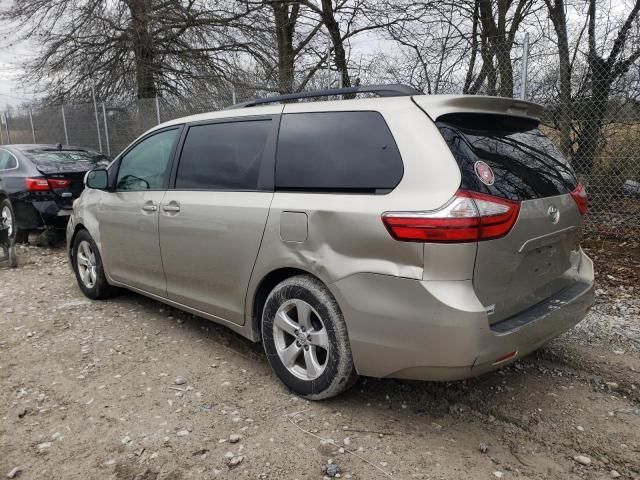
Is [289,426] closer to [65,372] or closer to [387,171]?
[387,171]

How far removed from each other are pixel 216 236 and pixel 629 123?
192 inches

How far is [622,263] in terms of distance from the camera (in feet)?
17.1

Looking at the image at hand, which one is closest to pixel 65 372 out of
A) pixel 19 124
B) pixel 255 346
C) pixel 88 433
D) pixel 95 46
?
pixel 88 433

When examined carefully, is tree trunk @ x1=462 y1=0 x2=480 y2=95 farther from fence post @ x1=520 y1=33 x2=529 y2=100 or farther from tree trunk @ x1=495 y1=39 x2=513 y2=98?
fence post @ x1=520 y1=33 x2=529 y2=100

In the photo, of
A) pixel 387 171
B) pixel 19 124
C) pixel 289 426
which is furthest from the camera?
pixel 19 124

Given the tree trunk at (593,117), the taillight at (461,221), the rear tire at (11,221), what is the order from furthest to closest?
the rear tire at (11,221)
the tree trunk at (593,117)
the taillight at (461,221)

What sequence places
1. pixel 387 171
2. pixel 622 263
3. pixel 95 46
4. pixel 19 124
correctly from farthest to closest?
pixel 19 124 < pixel 95 46 < pixel 622 263 < pixel 387 171

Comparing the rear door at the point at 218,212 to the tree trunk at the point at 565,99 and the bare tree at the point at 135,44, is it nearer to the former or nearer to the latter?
the tree trunk at the point at 565,99

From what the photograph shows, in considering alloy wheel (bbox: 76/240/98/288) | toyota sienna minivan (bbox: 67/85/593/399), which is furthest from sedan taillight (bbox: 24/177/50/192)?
toyota sienna minivan (bbox: 67/85/593/399)

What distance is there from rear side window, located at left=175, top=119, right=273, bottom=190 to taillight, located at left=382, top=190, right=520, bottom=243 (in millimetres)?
1170

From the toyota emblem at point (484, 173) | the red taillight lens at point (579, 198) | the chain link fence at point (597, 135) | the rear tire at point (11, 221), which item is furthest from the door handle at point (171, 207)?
the rear tire at point (11, 221)

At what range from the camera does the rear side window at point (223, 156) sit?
3199 millimetres

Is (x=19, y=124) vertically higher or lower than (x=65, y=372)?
higher

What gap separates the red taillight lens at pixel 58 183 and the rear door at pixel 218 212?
426 cm
